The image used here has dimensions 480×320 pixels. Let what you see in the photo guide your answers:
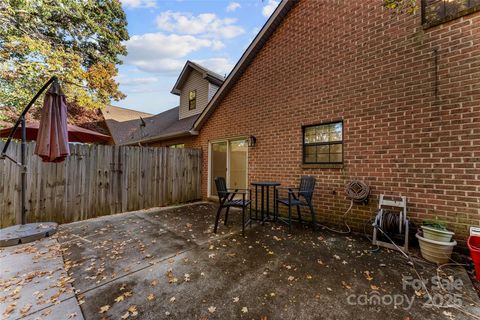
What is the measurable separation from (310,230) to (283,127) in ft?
9.00

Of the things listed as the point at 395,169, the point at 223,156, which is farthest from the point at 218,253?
the point at 223,156

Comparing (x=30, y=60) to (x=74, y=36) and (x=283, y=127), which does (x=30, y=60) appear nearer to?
(x=74, y=36)

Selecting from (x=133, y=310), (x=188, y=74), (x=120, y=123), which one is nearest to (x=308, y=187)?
(x=133, y=310)

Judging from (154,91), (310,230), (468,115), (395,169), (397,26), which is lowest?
(310,230)

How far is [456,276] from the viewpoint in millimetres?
2559

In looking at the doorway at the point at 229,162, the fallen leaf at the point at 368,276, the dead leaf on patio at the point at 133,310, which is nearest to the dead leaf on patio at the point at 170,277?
the dead leaf on patio at the point at 133,310

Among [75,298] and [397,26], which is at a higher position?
[397,26]

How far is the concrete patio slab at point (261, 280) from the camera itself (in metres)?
1.96

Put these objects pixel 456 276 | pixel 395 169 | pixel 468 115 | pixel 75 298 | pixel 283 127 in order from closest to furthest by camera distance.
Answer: pixel 75 298 < pixel 456 276 < pixel 468 115 < pixel 395 169 < pixel 283 127

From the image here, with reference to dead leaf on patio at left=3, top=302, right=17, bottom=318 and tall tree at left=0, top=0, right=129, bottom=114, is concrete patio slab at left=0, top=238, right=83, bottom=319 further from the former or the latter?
tall tree at left=0, top=0, right=129, bottom=114

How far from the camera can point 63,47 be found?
30.0 ft

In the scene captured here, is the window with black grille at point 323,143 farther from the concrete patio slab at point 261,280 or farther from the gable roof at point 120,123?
the gable roof at point 120,123

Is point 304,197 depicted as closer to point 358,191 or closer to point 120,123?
point 358,191

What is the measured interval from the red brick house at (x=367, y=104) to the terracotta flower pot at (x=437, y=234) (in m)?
0.55
